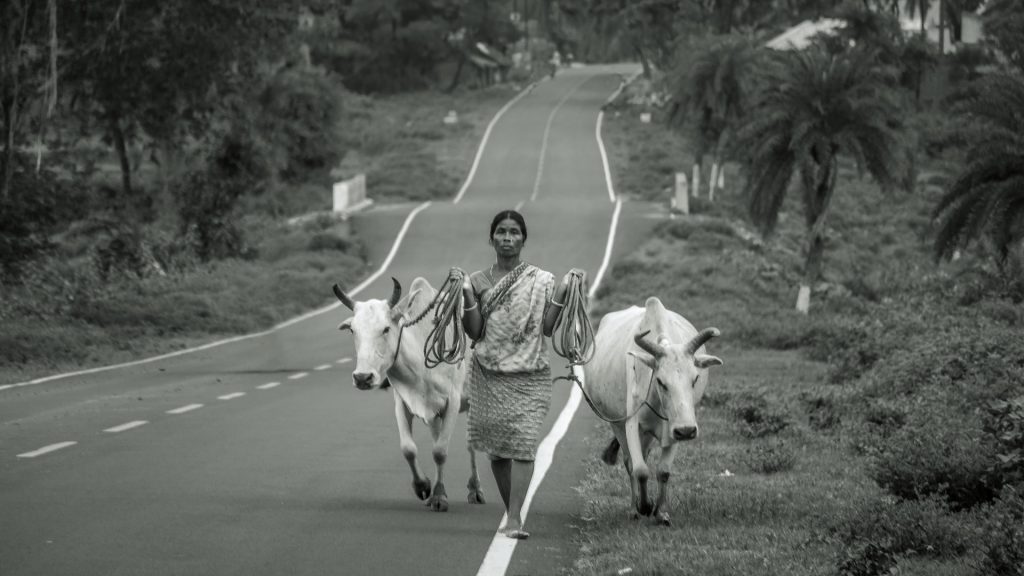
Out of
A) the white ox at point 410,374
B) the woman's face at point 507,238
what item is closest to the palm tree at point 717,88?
the white ox at point 410,374

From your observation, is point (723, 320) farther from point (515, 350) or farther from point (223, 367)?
point (515, 350)

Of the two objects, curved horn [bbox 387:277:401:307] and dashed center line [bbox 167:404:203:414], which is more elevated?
curved horn [bbox 387:277:401:307]

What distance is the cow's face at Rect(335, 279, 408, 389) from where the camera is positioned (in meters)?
11.5

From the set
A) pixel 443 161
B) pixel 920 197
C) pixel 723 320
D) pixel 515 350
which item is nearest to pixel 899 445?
pixel 515 350

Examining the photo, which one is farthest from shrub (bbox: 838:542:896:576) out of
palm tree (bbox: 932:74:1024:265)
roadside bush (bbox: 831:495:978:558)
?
palm tree (bbox: 932:74:1024:265)

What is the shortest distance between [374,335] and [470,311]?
4.92 feet

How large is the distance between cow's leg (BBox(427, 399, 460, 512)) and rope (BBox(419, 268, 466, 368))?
1.51ft

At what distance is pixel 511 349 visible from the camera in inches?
412

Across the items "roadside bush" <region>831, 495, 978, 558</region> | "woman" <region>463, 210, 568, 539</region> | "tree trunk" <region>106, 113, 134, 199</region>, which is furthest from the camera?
"tree trunk" <region>106, 113, 134, 199</region>

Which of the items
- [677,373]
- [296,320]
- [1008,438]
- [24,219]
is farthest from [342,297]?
[296,320]

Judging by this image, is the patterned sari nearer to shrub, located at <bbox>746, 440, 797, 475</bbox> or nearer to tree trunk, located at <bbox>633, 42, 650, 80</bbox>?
shrub, located at <bbox>746, 440, 797, 475</bbox>

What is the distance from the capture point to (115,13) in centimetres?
3100

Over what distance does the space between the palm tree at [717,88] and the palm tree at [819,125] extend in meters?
14.9

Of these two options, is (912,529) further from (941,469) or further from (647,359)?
(647,359)
